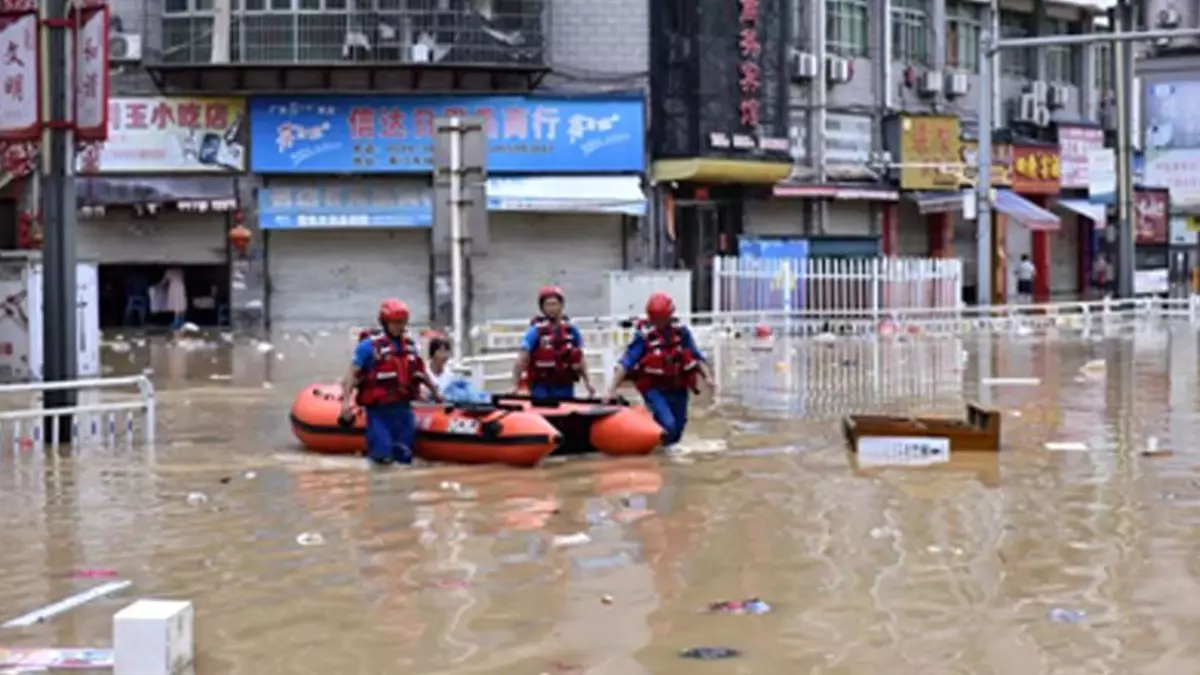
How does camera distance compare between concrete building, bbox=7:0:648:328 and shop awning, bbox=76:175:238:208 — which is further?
concrete building, bbox=7:0:648:328

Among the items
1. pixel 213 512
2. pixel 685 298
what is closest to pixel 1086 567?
pixel 213 512

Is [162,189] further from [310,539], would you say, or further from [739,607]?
[739,607]

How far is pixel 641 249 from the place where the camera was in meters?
38.9

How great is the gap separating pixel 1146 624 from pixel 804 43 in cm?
3554

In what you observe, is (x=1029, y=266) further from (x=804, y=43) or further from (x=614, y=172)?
(x=614, y=172)

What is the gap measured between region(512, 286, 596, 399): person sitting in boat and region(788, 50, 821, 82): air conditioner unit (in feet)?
91.3

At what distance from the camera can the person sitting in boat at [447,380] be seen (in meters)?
14.6

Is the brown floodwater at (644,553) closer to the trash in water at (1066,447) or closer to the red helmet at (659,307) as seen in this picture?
the trash in water at (1066,447)

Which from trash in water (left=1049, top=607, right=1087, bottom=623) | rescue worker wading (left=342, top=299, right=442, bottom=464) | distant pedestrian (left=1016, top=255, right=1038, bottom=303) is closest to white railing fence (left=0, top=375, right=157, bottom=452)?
rescue worker wading (left=342, top=299, right=442, bottom=464)

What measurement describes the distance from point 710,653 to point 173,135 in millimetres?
31411

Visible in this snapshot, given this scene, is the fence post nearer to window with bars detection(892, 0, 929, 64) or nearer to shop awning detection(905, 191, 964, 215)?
shop awning detection(905, 191, 964, 215)

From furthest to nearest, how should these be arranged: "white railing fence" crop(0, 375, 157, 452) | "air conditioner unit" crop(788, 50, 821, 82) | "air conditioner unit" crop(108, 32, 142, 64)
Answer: "air conditioner unit" crop(788, 50, 821, 82) < "air conditioner unit" crop(108, 32, 142, 64) < "white railing fence" crop(0, 375, 157, 452)

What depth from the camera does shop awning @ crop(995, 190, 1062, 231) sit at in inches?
1826

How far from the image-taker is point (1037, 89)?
1964 inches
